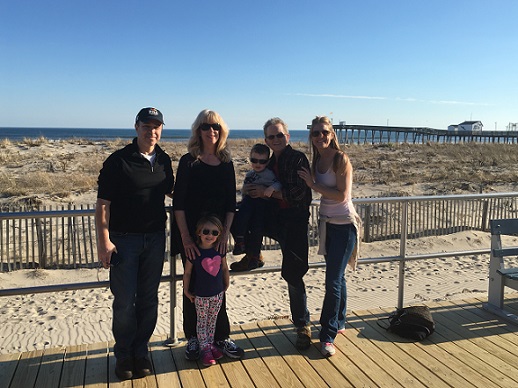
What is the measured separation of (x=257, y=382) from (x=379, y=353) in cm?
112

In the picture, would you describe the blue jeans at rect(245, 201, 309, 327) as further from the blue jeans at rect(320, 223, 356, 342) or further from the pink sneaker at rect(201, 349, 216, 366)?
the pink sneaker at rect(201, 349, 216, 366)

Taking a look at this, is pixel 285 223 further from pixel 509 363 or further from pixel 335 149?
pixel 509 363

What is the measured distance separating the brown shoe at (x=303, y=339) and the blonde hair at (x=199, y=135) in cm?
158

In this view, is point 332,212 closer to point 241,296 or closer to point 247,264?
point 247,264

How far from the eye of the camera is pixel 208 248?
3342 millimetres

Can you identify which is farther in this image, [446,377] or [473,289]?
[473,289]

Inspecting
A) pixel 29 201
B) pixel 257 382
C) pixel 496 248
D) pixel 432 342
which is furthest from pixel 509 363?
pixel 29 201

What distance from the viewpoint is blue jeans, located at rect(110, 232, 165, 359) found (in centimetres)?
313

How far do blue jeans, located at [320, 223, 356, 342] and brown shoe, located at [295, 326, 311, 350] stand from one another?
0.12 metres

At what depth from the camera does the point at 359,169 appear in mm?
21406

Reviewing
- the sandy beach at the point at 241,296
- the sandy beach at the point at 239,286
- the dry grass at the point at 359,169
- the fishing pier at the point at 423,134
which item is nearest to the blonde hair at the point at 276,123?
the sandy beach at the point at 239,286

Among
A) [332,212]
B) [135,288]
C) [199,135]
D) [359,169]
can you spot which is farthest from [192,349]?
[359,169]

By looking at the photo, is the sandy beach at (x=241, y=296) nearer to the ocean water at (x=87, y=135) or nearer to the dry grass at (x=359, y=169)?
the dry grass at (x=359, y=169)

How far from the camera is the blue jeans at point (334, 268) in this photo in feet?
11.8
